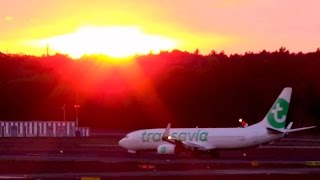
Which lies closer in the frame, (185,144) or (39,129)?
(185,144)

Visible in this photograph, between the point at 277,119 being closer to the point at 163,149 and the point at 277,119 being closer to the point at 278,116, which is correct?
the point at 278,116

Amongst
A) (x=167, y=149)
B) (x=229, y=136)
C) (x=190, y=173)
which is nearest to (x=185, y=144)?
(x=167, y=149)

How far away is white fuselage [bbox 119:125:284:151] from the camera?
77812mm

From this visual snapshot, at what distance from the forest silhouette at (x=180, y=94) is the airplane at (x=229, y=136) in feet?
194

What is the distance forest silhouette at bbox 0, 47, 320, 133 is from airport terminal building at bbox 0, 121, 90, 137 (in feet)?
53.0

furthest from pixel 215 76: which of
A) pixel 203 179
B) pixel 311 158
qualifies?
pixel 203 179

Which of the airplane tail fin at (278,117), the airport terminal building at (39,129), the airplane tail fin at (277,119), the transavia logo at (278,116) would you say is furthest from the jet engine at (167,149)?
the airport terminal building at (39,129)

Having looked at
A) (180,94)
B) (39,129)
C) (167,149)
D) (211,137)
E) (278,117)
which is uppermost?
(180,94)

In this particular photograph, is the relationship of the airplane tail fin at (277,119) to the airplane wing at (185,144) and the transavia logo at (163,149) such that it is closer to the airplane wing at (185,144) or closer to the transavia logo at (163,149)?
the airplane wing at (185,144)

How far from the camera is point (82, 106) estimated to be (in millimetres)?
175625

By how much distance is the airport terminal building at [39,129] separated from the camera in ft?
459

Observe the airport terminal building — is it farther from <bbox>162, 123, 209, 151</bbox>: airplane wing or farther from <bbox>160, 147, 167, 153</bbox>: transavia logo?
<bbox>162, 123, 209, 151</bbox>: airplane wing

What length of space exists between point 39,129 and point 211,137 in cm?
6582

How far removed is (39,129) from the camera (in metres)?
141
